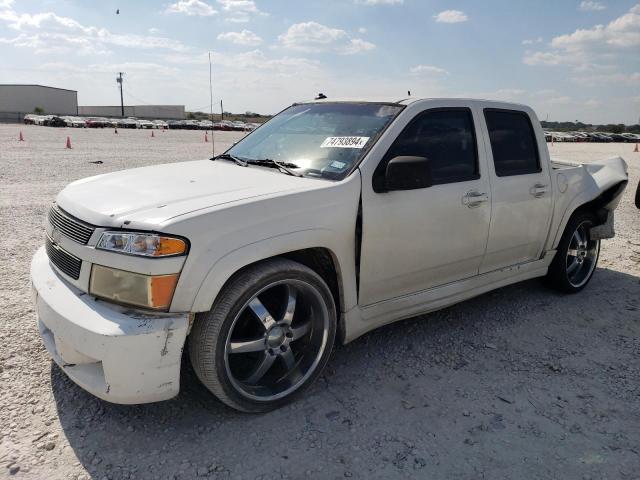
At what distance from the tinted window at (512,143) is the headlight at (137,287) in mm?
2695

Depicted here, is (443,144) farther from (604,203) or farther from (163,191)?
(604,203)

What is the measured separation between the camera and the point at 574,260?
16.6 ft

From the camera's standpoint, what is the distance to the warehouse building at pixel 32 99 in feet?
283

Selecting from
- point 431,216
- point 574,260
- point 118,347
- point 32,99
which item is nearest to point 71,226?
point 118,347

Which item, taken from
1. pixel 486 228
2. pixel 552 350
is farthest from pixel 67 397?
pixel 552 350

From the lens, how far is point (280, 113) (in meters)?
4.39

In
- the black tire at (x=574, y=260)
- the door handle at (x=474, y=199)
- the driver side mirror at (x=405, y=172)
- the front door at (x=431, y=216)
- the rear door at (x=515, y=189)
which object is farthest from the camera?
the black tire at (x=574, y=260)

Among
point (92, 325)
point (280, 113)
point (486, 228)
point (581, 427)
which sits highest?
point (280, 113)

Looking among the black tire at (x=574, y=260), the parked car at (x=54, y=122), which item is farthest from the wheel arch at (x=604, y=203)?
the parked car at (x=54, y=122)

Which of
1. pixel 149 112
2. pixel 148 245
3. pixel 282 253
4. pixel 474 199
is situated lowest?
pixel 282 253

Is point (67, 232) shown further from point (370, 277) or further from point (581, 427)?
point (581, 427)

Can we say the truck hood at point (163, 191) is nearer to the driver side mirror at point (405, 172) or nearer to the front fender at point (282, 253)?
the front fender at point (282, 253)

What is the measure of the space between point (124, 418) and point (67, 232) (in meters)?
1.07

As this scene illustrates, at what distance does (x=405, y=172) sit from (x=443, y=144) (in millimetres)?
754
